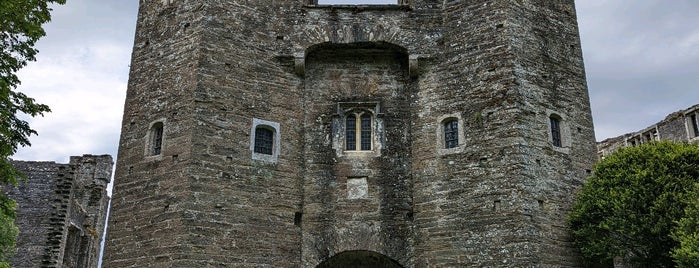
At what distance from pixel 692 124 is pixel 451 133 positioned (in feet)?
79.5

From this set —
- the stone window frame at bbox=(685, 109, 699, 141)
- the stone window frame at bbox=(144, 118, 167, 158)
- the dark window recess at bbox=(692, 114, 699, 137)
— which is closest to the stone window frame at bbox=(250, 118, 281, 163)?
the stone window frame at bbox=(144, 118, 167, 158)

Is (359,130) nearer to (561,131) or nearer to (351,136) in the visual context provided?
(351,136)

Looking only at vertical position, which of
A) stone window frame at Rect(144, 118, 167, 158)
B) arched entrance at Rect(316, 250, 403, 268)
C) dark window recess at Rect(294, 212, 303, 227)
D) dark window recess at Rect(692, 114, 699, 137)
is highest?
dark window recess at Rect(692, 114, 699, 137)

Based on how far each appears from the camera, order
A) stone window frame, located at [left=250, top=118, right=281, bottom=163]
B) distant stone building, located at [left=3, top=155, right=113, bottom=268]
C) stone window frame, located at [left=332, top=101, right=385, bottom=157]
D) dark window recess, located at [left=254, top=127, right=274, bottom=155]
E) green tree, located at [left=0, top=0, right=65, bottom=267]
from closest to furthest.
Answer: green tree, located at [left=0, top=0, right=65, bottom=267] < stone window frame, located at [left=250, top=118, right=281, bottom=163] < dark window recess, located at [left=254, top=127, right=274, bottom=155] < stone window frame, located at [left=332, top=101, right=385, bottom=157] < distant stone building, located at [left=3, top=155, right=113, bottom=268]

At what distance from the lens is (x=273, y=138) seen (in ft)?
58.5

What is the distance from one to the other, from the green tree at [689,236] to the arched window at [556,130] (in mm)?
3647

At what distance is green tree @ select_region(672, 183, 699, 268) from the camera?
13695 millimetres

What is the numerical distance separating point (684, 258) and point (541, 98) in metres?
5.44

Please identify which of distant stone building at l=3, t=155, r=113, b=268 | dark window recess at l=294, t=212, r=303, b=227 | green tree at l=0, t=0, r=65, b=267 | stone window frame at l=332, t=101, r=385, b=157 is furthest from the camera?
distant stone building at l=3, t=155, r=113, b=268

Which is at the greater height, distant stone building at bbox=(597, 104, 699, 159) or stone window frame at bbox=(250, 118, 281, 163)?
distant stone building at bbox=(597, 104, 699, 159)

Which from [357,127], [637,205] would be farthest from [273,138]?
[637,205]

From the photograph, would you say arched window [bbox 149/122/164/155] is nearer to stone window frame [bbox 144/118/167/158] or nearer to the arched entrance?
stone window frame [bbox 144/118/167/158]

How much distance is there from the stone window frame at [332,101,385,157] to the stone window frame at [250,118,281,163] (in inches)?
60.7

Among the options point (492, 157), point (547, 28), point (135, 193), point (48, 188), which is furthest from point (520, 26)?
point (48, 188)
